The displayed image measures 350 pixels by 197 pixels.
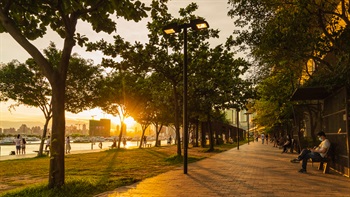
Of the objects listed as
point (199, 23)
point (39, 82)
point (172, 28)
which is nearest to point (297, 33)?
point (199, 23)

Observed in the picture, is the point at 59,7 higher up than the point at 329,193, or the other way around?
the point at 59,7

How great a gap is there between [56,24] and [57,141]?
11.3 ft

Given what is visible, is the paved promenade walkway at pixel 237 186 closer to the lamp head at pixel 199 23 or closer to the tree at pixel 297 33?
the tree at pixel 297 33

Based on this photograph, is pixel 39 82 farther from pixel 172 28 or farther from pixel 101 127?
pixel 101 127

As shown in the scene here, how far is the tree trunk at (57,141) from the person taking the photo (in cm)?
834

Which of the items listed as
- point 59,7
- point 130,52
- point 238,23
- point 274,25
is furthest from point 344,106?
point 130,52

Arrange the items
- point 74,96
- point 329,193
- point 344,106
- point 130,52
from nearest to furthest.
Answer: point 329,193 → point 344,106 → point 130,52 → point 74,96

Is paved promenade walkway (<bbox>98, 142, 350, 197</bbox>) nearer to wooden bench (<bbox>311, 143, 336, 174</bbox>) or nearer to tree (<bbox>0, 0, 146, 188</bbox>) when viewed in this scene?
wooden bench (<bbox>311, 143, 336, 174</bbox>)

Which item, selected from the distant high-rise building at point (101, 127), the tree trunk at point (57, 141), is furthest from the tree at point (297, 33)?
the distant high-rise building at point (101, 127)

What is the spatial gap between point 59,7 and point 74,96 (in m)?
21.7

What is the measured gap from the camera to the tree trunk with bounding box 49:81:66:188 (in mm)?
8344

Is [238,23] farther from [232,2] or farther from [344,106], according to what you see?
[344,106]

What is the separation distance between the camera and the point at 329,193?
7.79 metres

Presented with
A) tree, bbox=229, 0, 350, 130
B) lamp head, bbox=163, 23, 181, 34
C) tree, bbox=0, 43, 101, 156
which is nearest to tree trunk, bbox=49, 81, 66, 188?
lamp head, bbox=163, 23, 181, 34
